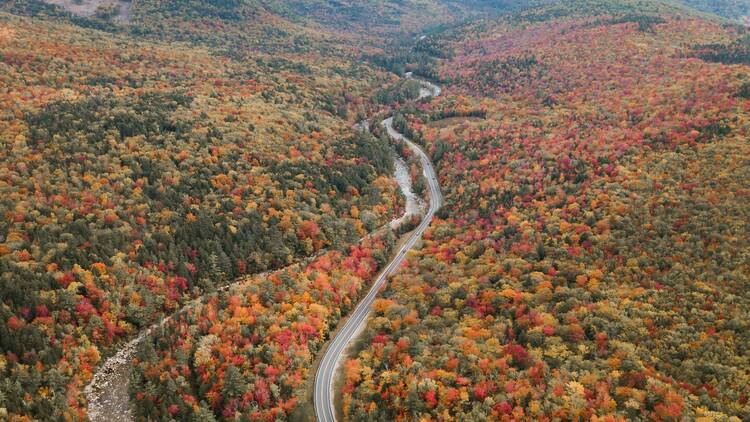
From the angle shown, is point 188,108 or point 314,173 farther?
point 188,108

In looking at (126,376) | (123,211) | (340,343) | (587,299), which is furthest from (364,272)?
(123,211)

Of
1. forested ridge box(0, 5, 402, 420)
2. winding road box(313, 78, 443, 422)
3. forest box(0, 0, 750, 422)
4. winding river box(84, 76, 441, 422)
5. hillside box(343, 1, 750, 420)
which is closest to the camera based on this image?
hillside box(343, 1, 750, 420)

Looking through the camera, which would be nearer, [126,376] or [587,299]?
[126,376]

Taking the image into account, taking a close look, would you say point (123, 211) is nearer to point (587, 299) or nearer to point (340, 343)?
point (340, 343)

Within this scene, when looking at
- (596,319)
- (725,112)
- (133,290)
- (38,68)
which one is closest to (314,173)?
(133,290)

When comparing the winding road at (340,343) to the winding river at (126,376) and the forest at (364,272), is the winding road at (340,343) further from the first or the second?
the forest at (364,272)

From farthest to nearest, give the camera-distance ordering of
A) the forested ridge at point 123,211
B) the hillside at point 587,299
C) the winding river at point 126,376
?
the forested ridge at point 123,211 → the winding river at point 126,376 → the hillside at point 587,299

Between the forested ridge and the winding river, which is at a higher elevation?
the forested ridge

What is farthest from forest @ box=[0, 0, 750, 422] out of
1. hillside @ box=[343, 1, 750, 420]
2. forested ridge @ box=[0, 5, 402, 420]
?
forested ridge @ box=[0, 5, 402, 420]

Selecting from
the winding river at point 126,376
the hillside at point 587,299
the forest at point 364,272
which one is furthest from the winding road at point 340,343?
the hillside at point 587,299

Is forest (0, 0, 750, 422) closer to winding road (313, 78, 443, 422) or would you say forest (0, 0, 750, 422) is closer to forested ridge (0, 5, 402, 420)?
forested ridge (0, 5, 402, 420)

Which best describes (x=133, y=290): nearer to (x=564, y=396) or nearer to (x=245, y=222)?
(x=245, y=222)
